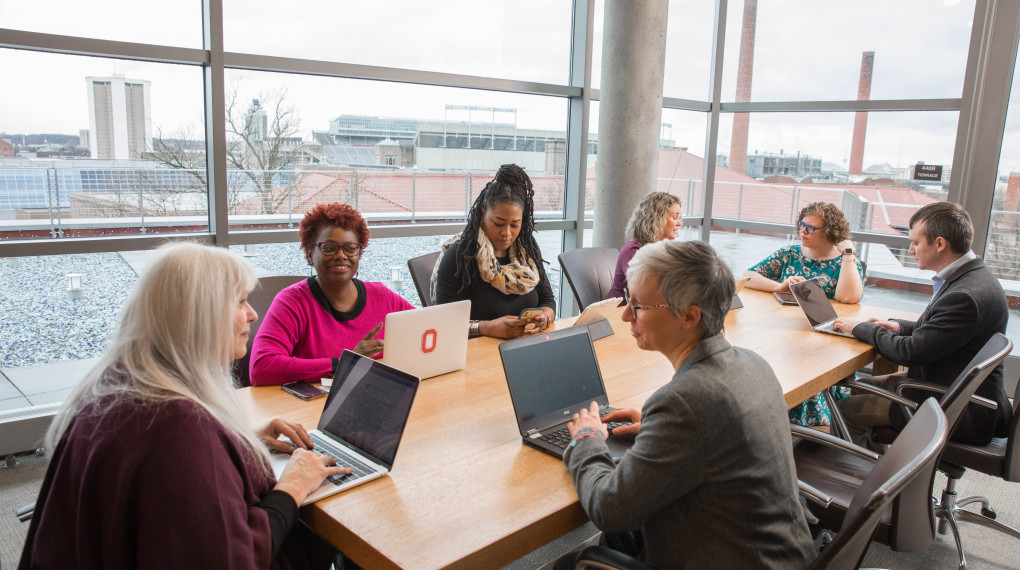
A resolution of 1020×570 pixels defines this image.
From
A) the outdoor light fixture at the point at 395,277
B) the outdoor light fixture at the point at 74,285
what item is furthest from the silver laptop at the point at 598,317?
the outdoor light fixture at the point at 74,285

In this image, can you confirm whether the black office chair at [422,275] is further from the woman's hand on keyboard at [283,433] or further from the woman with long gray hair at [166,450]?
the woman with long gray hair at [166,450]

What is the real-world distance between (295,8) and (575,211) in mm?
2316

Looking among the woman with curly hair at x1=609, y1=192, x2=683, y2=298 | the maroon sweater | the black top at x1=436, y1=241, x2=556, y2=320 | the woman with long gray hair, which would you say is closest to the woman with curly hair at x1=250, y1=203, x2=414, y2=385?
the black top at x1=436, y1=241, x2=556, y2=320

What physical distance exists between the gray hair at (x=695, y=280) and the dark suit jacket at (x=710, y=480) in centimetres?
8

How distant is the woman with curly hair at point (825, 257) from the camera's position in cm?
373

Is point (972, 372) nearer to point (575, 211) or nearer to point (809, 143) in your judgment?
point (575, 211)

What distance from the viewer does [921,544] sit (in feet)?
6.48

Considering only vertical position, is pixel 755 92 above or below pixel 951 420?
above

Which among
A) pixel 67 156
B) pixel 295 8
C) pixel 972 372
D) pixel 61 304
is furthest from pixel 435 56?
pixel 972 372

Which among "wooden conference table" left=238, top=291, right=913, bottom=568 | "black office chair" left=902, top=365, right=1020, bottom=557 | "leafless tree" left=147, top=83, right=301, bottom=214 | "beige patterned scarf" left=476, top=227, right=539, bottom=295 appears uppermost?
"leafless tree" left=147, top=83, right=301, bottom=214

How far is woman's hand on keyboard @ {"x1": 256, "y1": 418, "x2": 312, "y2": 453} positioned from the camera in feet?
5.35

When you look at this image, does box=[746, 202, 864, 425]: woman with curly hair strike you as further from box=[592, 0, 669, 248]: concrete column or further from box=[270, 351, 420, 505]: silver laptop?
box=[270, 351, 420, 505]: silver laptop

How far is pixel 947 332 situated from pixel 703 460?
188 centimetres

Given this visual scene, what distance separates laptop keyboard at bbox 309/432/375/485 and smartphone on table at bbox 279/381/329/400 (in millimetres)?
294
